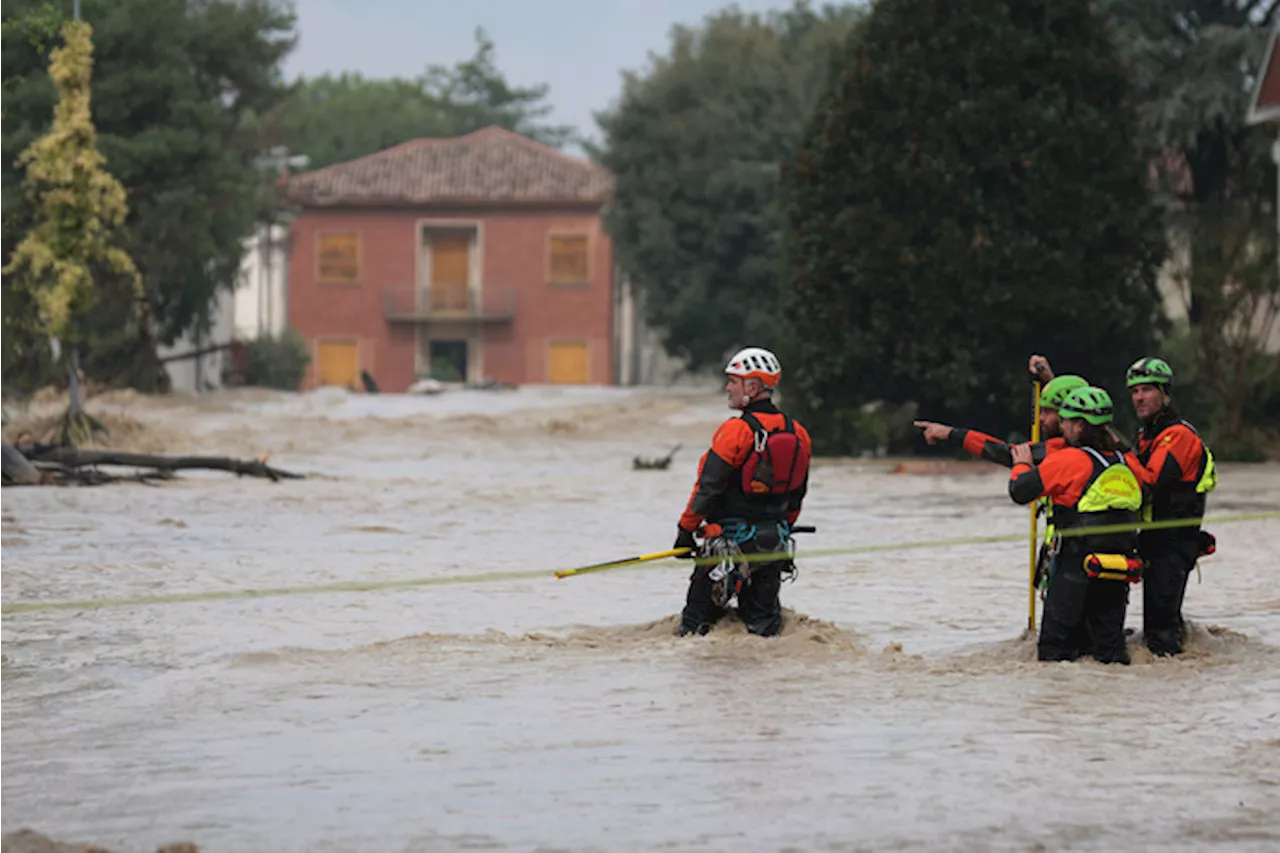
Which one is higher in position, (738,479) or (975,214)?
(975,214)

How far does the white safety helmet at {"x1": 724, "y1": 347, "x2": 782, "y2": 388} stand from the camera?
11.3 metres

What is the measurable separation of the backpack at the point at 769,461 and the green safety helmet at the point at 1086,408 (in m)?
1.44

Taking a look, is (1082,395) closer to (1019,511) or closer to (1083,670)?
(1083,670)

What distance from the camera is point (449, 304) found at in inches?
2940

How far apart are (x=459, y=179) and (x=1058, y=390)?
6521 centimetres

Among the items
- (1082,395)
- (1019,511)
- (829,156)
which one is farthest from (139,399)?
(1082,395)

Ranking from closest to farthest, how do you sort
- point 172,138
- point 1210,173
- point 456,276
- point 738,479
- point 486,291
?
point 738,479 → point 1210,173 → point 172,138 → point 486,291 → point 456,276

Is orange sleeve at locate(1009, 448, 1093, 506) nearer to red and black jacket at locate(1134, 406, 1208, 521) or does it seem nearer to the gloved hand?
red and black jacket at locate(1134, 406, 1208, 521)

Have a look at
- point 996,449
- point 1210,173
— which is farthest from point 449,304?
point 996,449

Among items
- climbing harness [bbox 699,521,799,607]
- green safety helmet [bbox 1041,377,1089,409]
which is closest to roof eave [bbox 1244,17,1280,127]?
green safety helmet [bbox 1041,377,1089,409]

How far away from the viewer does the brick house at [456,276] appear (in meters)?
74.2

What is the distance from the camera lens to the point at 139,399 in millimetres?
44750

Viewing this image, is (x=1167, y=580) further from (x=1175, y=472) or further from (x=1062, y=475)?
(x=1062, y=475)

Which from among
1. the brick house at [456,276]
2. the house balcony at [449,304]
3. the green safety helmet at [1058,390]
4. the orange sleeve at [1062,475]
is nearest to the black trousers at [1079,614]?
the orange sleeve at [1062,475]
